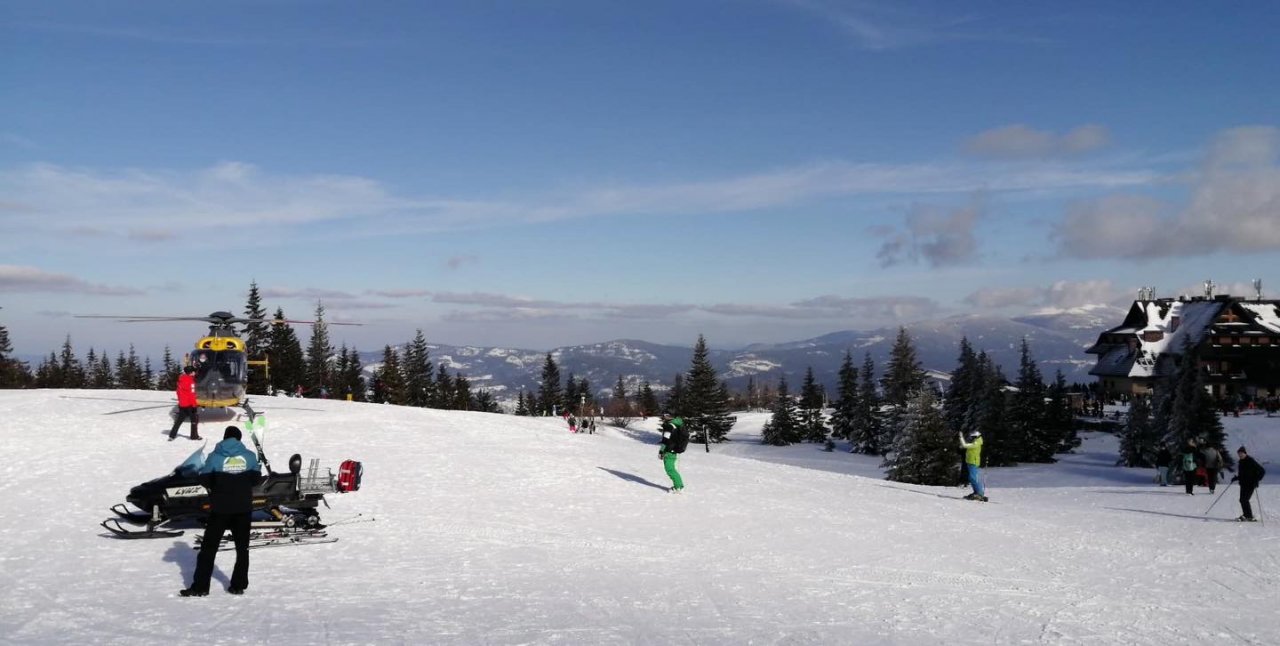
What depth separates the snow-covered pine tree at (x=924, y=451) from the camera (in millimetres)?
43000

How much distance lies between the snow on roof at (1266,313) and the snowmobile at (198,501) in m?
98.2

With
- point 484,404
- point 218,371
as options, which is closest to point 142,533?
point 218,371

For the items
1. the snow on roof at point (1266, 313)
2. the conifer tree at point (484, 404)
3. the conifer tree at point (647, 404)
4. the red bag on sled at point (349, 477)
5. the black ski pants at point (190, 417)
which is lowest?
the conifer tree at point (647, 404)

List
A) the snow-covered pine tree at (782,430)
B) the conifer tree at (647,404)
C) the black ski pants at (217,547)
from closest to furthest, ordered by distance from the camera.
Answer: the black ski pants at (217,547) → the snow-covered pine tree at (782,430) → the conifer tree at (647,404)

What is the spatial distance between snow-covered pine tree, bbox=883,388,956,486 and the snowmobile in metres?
34.5

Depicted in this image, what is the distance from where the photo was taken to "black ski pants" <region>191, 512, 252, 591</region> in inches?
403

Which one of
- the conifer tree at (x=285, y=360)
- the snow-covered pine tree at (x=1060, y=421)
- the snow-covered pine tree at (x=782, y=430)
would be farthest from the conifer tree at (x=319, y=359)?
the snow-covered pine tree at (x=1060, y=421)

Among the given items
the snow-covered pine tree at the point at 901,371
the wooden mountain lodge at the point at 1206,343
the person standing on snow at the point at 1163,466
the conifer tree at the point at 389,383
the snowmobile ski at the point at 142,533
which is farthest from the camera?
the wooden mountain lodge at the point at 1206,343

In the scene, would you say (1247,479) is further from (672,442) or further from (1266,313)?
(1266,313)

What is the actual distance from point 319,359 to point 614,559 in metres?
88.4

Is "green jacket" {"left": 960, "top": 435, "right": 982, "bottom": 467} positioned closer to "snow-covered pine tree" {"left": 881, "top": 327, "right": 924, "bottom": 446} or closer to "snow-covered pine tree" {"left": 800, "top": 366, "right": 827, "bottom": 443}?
"snow-covered pine tree" {"left": 881, "top": 327, "right": 924, "bottom": 446}

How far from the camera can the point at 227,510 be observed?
10281mm

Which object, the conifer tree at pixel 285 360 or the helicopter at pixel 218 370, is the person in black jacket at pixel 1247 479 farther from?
the conifer tree at pixel 285 360

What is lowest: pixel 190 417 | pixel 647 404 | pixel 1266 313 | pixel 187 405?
pixel 647 404
